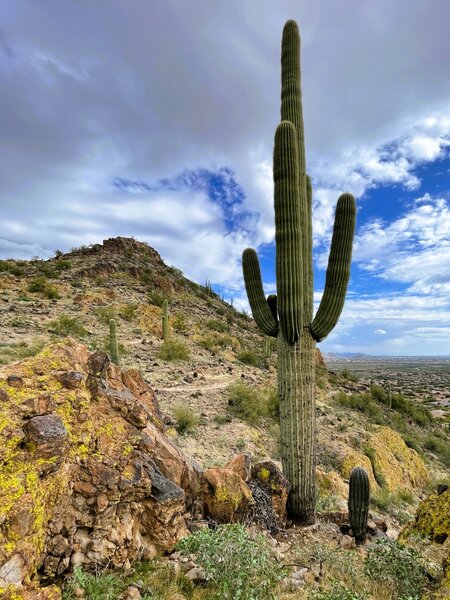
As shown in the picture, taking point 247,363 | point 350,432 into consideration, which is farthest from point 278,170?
point 247,363

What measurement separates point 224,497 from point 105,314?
15325 millimetres

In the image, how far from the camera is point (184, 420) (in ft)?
28.8

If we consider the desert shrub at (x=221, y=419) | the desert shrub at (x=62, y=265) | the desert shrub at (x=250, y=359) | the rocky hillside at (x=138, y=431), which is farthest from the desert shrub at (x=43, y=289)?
the desert shrub at (x=221, y=419)

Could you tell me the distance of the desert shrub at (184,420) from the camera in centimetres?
866

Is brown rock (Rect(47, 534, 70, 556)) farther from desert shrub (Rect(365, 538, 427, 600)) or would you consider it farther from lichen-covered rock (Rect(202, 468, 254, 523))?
desert shrub (Rect(365, 538, 427, 600))

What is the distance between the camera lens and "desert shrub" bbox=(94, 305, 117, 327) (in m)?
17.4

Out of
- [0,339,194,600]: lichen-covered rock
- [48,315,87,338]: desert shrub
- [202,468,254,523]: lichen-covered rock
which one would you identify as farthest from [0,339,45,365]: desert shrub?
[202,468,254,523]: lichen-covered rock

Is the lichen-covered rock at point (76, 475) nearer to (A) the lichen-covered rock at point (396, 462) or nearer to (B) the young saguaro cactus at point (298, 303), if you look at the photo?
(B) the young saguaro cactus at point (298, 303)

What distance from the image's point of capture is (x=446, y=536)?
11.9ft

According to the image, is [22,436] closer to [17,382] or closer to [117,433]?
[17,382]

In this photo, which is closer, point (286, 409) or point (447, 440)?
point (286, 409)

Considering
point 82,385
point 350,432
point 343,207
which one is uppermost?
point 343,207

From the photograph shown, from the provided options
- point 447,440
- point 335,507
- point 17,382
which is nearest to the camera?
point 17,382

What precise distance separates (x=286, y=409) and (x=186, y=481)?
7.89 ft
